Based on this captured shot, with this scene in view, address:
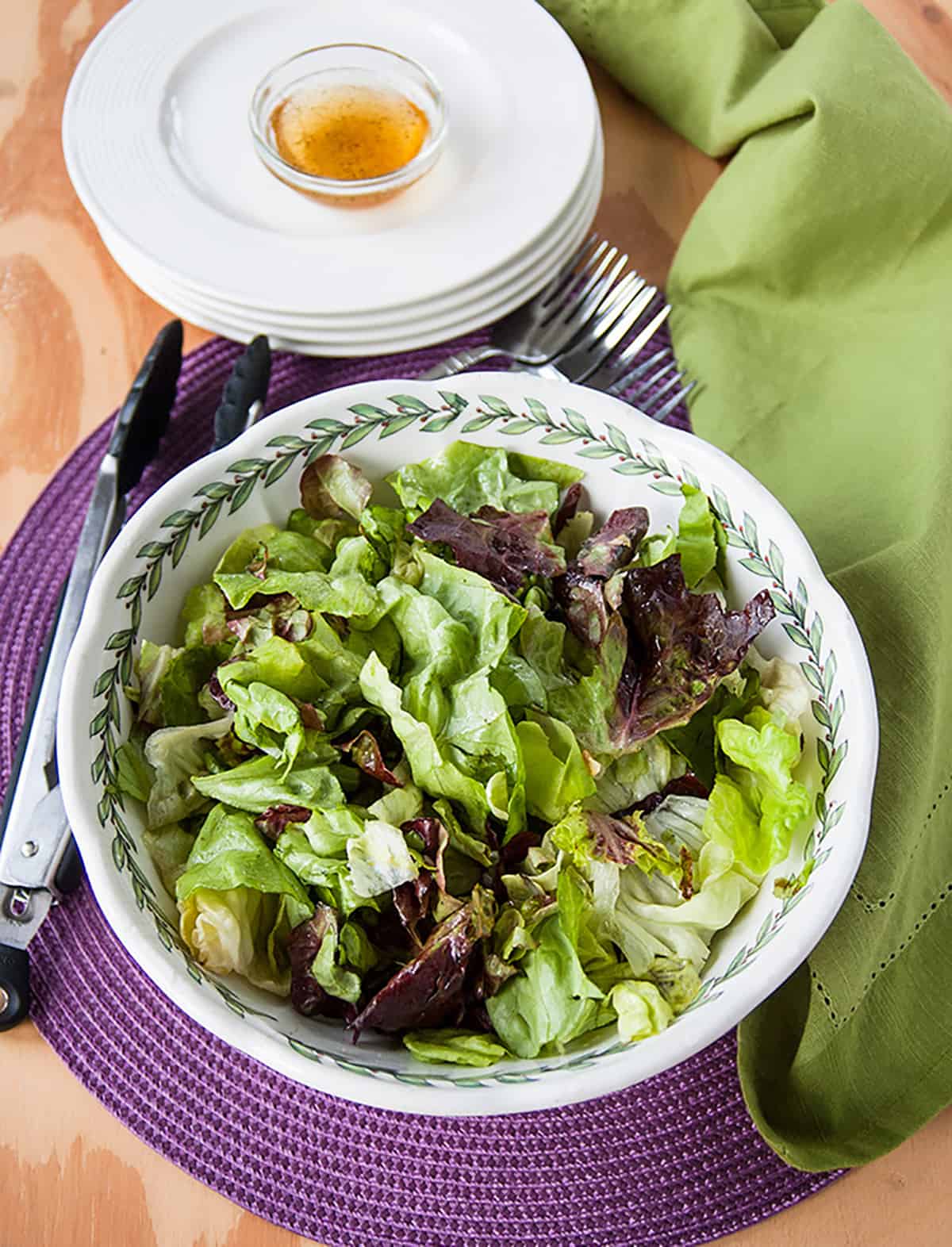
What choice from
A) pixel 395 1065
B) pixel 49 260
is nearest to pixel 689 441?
pixel 395 1065

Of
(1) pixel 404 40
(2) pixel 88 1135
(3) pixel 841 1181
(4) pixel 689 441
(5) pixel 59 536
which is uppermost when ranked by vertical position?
(4) pixel 689 441

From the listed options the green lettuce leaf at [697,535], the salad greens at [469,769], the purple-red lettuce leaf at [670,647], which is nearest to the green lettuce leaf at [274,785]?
the salad greens at [469,769]

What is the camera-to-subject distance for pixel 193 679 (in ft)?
3.39

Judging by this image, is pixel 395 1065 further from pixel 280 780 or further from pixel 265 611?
pixel 265 611

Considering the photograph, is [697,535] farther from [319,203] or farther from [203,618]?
[319,203]

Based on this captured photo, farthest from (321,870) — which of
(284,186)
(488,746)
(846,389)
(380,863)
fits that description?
(284,186)

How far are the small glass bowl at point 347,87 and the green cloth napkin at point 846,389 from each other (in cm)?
24

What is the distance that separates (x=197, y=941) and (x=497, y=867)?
0.79ft

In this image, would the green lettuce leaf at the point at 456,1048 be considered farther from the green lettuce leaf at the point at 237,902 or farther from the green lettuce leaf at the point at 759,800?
the green lettuce leaf at the point at 759,800

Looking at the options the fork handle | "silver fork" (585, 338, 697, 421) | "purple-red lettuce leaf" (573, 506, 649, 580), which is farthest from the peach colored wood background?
"purple-red lettuce leaf" (573, 506, 649, 580)

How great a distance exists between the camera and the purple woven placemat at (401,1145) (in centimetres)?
107

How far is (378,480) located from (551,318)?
448 millimetres

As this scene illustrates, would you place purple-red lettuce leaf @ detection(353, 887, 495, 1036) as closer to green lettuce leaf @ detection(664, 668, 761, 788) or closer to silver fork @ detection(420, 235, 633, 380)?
green lettuce leaf @ detection(664, 668, 761, 788)

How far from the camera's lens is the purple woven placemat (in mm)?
1069
